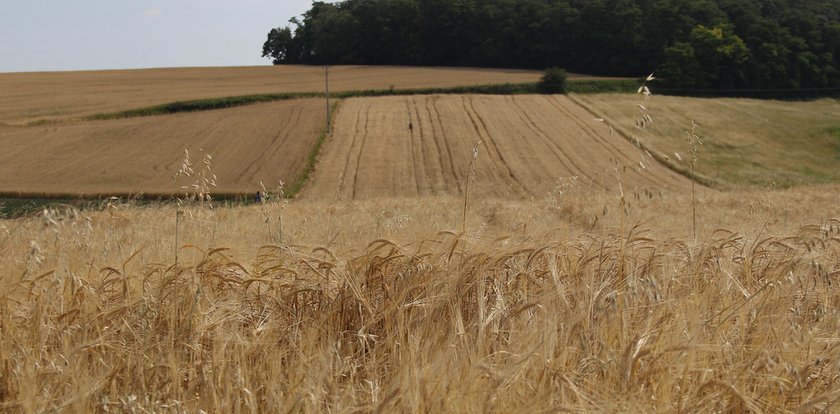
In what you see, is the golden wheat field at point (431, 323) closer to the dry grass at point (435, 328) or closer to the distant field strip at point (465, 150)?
the dry grass at point (435, 328)

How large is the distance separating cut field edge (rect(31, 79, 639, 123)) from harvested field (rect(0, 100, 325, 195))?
11.6 ft

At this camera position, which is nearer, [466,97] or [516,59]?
[466,97]

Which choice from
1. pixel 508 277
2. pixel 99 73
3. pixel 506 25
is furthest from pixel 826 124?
pixel 99 73

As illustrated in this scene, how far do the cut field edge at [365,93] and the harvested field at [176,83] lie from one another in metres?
1.91

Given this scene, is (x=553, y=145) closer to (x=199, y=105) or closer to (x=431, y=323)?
(x=199, y=105)

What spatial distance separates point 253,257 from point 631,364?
2.21 m

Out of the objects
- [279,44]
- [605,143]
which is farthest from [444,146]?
[279,44]

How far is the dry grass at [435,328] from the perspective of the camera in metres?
2.43

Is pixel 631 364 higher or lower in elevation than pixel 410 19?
lower

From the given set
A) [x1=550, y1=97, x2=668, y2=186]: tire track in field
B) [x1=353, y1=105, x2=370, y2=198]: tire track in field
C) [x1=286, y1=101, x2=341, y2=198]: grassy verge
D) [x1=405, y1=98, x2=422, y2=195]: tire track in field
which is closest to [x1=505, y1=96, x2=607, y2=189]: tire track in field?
[x1=550, y1=97, x2=668, y2=186]: tire track in field

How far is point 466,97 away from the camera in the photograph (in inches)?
2677

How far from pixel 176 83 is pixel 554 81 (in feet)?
140

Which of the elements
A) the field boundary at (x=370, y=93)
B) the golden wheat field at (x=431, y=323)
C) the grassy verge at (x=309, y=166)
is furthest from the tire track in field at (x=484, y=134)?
the golden wheat field at (x=431, y=323)

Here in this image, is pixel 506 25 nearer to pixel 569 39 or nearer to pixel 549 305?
pixel 569 39
